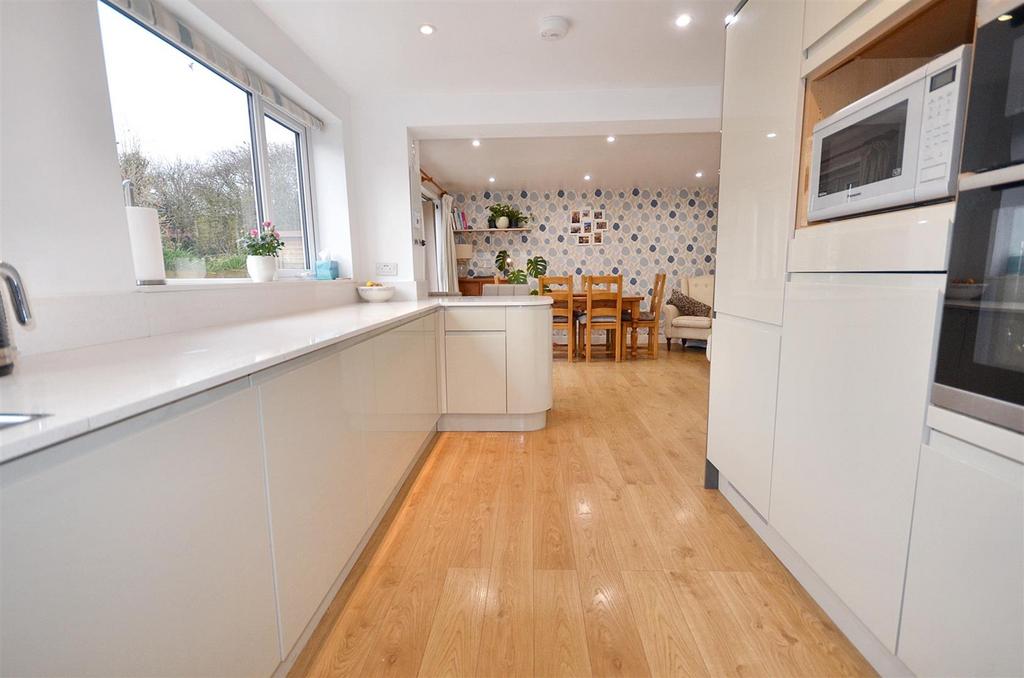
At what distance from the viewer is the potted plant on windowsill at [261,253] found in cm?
207

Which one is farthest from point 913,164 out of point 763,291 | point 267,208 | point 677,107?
point 267,208

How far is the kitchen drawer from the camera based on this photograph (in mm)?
2600

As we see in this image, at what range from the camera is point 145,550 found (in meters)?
0.62

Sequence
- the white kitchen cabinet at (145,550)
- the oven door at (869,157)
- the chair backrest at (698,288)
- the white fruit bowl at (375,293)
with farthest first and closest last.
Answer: the chair backrest at (698,288)
the white fruit bowl at (375,293)
the oven door at (869,157)
the white kitchen cabinet at (145,550)

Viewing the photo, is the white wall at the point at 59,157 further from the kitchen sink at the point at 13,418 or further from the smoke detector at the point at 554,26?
the smoke detector at the point at 554,26

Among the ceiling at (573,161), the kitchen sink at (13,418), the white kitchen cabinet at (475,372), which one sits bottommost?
the white kitchen cabinet at (475,372)

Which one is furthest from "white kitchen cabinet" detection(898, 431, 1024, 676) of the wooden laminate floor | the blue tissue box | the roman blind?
the blue tissue box

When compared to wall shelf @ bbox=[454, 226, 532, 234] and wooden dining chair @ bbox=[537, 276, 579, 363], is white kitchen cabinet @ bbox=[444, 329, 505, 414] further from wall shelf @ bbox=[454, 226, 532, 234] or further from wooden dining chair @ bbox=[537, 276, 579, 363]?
wall shelf @ bbox=[454, 226, 532, 234]

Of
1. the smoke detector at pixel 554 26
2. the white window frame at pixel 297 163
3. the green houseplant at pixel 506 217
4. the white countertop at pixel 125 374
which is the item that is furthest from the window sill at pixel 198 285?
the green houseplant at pixel 506 217

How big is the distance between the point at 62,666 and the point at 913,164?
1.65 metres

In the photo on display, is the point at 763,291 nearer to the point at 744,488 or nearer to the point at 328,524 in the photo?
the point at 744,488

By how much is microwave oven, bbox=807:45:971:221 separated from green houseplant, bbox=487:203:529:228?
17.3 ft

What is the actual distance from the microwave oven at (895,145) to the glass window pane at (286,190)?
8.30 feet

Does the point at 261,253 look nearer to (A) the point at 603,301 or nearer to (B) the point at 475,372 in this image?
(B) the point at 475,372
